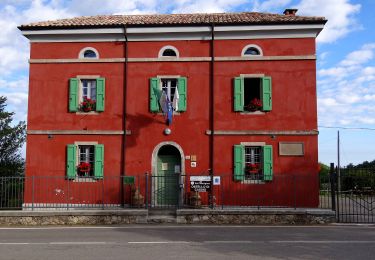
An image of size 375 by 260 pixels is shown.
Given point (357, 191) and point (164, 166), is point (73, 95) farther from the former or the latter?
point (357, 191)

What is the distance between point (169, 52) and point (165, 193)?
6.08 m

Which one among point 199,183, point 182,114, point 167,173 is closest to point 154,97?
point 182,114

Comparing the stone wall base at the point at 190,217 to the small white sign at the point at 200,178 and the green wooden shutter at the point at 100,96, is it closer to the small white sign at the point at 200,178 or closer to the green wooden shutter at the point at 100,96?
the small white sign at the point at 200,178

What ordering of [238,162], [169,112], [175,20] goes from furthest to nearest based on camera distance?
[175,20]
[238,162]
[169,112]

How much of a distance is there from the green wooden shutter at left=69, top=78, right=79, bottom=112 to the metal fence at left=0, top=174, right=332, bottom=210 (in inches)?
120

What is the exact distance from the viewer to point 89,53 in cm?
2006

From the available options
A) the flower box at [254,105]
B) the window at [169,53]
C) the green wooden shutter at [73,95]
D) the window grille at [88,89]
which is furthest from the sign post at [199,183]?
the green wooden shutter at [73,95]

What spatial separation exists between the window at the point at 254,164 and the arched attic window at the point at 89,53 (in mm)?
7294

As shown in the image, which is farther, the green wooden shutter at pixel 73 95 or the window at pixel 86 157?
the green wooden shutter at pixel 73 95

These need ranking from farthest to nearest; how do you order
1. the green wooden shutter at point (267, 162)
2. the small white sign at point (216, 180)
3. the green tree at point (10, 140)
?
1. the green tree at point (10, 140)
2. the green wooden shutter at point (267, 162)
3. the small white sign at point (216, 180)

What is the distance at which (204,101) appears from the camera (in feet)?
64.1

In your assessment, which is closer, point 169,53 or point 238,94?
point 238,94

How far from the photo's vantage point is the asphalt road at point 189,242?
9.32 m

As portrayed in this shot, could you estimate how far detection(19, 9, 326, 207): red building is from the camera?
62.4ft
